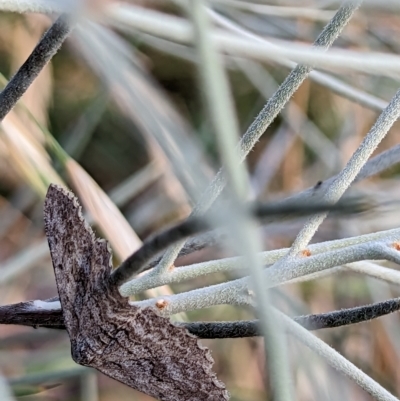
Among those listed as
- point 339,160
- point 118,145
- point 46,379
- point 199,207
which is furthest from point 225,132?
point 118,145

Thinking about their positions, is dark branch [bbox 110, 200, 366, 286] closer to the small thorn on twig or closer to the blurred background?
the small thorn on twig

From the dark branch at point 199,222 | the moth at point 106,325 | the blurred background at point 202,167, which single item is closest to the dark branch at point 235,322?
the moth at point 106,325

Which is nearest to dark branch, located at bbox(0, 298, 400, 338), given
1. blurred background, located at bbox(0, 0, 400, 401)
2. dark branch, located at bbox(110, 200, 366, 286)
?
dark branch, located at bbox(110, 200, 366, 286)

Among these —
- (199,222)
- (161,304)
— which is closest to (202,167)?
(161,304)

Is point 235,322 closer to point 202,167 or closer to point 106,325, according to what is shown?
point 106,325

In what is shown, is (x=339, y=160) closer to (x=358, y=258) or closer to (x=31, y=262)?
(x=31, y=262)

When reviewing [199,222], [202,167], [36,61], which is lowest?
[199,222]
